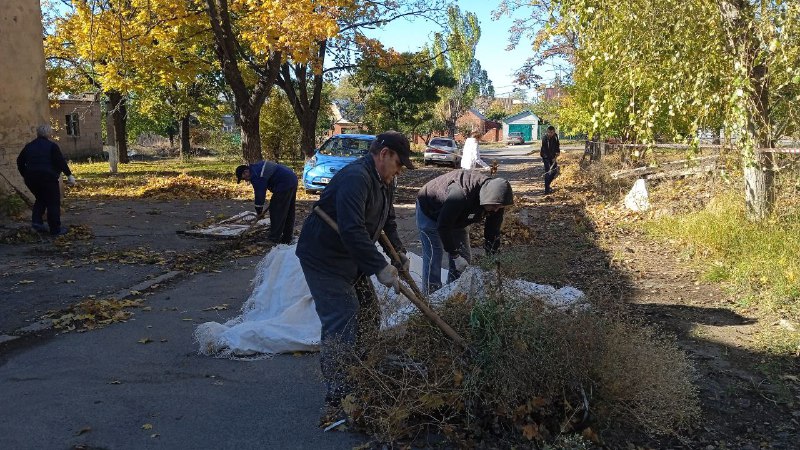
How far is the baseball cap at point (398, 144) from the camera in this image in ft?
12.9

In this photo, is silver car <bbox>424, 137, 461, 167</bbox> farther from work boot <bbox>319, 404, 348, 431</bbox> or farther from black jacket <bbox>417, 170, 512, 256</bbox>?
work boot <bbox>319, 404, 348, 431</bbox>

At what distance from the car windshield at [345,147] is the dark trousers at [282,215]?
755cm

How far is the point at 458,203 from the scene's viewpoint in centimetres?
570

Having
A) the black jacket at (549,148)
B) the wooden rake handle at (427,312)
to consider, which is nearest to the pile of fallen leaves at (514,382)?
the wooden rake handle at (427,312)

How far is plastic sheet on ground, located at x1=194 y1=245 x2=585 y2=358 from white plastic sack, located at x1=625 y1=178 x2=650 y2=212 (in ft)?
23.1

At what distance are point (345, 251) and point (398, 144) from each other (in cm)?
76

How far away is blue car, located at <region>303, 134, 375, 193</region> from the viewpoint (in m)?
16.6

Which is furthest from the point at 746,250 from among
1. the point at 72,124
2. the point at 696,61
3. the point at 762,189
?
the point at 72,124

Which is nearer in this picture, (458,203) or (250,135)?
(458,203)

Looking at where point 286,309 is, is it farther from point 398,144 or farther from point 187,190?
point 187,190

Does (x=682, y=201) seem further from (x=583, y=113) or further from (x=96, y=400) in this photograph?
(x=96, y=400)

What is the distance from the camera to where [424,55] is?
25078 millimetres

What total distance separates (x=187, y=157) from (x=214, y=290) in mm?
30565

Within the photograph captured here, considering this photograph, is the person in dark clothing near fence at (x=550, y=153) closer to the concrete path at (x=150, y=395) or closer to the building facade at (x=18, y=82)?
the building facade at (x=18, y=82)
